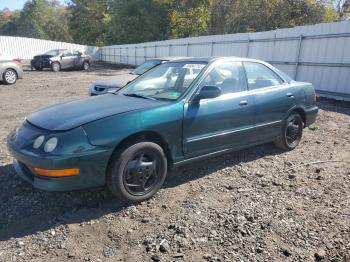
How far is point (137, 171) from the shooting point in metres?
3.47

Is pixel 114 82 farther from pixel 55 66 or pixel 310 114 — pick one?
pixel 55 66

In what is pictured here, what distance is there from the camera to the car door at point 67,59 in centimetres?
2348

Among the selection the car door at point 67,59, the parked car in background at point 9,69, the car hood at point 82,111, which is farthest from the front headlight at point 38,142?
the car door at point 67,59

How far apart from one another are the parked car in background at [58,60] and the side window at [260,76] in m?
20.7

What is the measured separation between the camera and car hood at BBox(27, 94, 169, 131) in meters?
3.28

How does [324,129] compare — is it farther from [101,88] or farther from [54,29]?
[54,29]

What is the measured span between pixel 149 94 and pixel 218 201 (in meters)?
1.56

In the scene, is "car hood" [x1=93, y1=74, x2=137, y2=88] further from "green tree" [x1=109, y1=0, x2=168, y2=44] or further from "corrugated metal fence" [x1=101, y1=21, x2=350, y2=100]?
"green tree" [x1=109, y1=0, x2=168, y2=44]

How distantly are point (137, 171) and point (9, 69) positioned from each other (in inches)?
522

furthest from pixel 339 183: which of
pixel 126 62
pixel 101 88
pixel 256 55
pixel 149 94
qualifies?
pixel 126 62

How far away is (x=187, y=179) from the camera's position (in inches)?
166

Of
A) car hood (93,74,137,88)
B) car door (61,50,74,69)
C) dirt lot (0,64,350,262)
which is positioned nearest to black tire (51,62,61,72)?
car door (61,50,74,69)

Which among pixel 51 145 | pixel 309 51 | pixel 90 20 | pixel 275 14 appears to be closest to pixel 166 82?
pixel 51 145

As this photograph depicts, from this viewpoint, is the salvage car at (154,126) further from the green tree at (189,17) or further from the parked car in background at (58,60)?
the green tree at (189,17)
